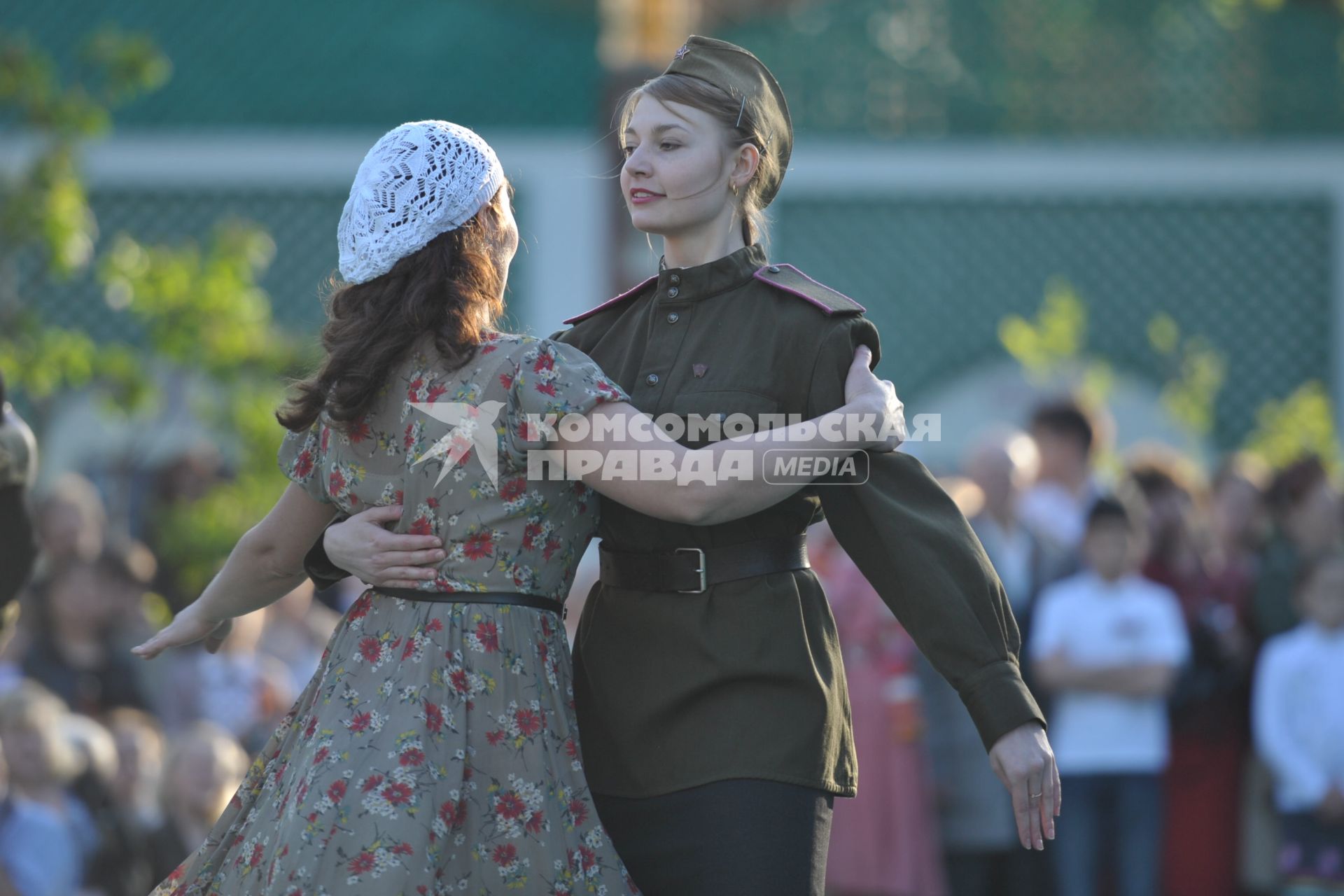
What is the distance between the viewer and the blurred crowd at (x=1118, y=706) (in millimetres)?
4891

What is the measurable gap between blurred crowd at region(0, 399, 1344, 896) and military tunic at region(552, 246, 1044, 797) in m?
2.34

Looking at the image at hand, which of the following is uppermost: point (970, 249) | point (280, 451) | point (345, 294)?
point (970, 249)

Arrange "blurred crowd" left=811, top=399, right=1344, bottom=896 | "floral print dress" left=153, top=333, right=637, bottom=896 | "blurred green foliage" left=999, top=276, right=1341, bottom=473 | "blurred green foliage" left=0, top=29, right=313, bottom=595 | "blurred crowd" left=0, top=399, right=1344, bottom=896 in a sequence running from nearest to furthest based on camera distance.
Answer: "floral print dress" left=153, top=333, right=637, bottom=896, "blurred crowd" left=0, top=399, right=1344, bottom=896, "blurred crowd" left=811, top=399, right=1344, bottom=896, "blurred green foliage" left=0, top=29, right=313, bottom=595, "blurred green foliage" left=999, top=276, right=1341, bottom=473

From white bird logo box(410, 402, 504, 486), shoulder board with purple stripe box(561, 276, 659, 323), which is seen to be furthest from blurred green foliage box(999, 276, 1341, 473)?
white bird logo box(410, 402, 504, 486)

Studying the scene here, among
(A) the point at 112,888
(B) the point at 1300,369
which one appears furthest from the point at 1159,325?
(A) the point at 112,888

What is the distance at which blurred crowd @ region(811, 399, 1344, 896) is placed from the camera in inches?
193

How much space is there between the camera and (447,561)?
2.30 m

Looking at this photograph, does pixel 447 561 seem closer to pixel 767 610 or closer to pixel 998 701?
pixel 767 610

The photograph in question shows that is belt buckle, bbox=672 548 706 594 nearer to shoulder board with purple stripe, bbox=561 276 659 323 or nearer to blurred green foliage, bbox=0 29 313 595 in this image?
shoulder board with purple stripe, bbox=561 276 659 323

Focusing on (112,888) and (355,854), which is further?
(112,888)

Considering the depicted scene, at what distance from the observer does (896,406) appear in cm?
240

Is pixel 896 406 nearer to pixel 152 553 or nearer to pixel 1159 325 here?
pixel 152 553

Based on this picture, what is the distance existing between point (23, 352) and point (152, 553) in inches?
51.1

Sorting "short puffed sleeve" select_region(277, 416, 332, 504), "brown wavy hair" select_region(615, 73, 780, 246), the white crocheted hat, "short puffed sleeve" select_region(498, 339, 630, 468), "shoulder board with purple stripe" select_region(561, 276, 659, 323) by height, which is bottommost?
"short puffed sleeve" select_region(277, 416, 332, 504)
